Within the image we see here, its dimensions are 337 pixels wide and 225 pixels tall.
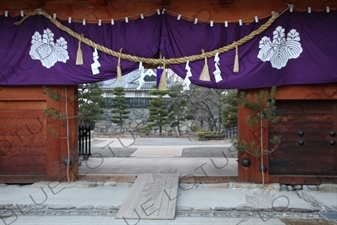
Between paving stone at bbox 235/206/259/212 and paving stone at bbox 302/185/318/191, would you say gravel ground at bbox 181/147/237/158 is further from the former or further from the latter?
paving stone at bbox 235/206/259/212

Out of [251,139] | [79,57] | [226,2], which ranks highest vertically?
[226,2]

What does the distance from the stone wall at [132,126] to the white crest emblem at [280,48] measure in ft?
51.9

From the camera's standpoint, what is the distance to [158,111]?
20.4 meters

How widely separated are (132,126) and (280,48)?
17874 mm

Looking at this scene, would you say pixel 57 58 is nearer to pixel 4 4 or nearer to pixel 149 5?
pixel 4 4

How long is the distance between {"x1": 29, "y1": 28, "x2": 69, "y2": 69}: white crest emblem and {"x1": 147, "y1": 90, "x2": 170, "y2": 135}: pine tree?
14724mm

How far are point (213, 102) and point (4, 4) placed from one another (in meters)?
14.6

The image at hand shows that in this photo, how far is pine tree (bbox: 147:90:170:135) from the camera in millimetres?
20342

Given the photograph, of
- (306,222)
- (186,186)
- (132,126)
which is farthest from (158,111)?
(306,222)

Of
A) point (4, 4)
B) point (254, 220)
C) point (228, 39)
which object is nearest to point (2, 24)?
point (4, 4)

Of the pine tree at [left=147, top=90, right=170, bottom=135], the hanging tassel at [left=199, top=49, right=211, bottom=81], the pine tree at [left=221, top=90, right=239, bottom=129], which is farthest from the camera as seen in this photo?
the pine tree at [left=147, top=90, right=170, bottom=135]

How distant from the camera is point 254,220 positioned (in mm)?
3982

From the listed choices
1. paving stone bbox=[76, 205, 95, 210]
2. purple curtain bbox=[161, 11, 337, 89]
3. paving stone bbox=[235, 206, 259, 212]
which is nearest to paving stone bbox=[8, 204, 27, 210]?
paving stone bbox=[76, 205, 95, 210]

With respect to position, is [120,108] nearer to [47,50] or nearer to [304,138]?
[47,50]
